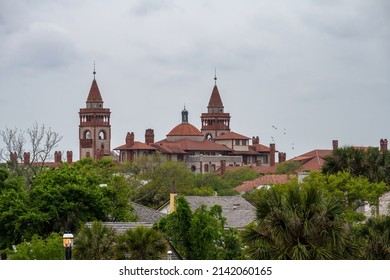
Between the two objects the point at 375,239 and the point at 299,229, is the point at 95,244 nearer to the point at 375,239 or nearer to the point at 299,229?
the point at 375,239

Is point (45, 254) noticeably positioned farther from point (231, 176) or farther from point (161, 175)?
point (231, 176)

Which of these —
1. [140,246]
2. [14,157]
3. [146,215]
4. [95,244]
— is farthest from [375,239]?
[14,157]

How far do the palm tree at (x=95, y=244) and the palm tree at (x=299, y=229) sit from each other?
715 cm

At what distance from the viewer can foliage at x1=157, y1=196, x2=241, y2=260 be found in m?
38.5

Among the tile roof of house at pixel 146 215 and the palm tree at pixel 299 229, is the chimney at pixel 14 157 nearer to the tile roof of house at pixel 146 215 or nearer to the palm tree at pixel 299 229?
the tile roof of house at pixel 146 215

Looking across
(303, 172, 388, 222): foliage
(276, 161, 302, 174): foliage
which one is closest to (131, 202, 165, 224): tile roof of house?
(303, 172, 388, 222): foliage

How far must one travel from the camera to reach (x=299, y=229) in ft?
86.6

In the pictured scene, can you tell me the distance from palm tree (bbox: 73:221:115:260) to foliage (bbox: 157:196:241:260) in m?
3.84

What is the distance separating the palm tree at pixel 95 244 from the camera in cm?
3322

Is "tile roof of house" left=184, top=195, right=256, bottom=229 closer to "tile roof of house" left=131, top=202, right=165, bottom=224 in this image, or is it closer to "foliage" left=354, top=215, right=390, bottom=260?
"tile roof of house" left=131, top=202, right=165, bottom=224

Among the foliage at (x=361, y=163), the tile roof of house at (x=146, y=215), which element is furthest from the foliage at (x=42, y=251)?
the foliage at (x=361, y=163)

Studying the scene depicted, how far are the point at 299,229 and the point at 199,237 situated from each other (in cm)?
1294

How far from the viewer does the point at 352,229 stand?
100ft
